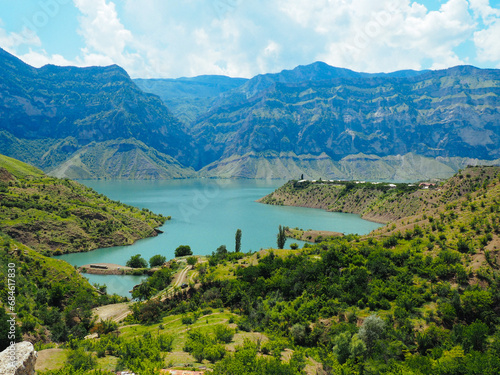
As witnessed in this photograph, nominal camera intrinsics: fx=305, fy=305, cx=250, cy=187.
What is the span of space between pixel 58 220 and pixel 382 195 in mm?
123707

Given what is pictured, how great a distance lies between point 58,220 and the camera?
8125 cm

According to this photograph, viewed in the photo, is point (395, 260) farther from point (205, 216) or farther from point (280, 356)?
point (205, 216)

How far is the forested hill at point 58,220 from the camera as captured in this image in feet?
246

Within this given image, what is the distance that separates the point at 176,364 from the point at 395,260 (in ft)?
104

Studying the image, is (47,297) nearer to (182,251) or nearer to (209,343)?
(209,343)

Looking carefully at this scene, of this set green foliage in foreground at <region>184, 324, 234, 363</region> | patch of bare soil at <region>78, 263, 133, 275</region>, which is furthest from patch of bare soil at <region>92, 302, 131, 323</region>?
patch of bare soil at <region>78, 263, 133, 275</region>

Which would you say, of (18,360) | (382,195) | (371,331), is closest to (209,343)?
(371,331)

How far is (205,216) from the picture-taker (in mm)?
132000

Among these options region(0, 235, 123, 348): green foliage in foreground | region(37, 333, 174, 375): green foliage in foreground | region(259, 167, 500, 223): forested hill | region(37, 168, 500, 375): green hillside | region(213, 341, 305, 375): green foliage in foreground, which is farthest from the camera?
region(259, 167, 500, 223): forested hill

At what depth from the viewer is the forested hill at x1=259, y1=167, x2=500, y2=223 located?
8700 centimetres

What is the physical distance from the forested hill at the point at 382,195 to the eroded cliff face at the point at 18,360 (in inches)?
3108

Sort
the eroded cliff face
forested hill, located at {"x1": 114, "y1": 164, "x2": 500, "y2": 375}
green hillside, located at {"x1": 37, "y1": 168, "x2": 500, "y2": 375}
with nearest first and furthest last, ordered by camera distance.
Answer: the eroded cliff face → green hillside, located at {"x1": 37, "y1": 168, "x2": 500, "y2": 375} → forested hill, located at {"x1": 114, "y1": 164, "x2": 500, "y2": 375}

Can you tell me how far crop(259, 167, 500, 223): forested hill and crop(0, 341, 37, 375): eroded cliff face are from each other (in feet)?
259

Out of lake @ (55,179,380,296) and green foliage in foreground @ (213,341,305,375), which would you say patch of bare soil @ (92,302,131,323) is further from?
green foliage in foreground @ (213,341,305,375)
